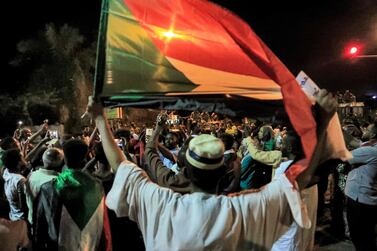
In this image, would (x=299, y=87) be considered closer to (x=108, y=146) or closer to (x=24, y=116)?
(x=108, y=146)

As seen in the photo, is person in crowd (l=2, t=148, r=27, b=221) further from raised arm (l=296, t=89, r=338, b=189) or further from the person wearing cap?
raised arm (l=296, t=89, r=338, b=189)

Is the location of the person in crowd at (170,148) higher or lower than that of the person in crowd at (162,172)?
lower

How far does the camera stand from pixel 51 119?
92.7ft

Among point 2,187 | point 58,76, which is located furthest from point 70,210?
point 58,76

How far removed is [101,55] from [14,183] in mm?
2656

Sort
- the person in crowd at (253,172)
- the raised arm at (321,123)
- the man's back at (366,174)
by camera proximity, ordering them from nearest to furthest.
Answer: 1. the raised arm at (321,123)
2. the man's back at (366,174)
3. the person in crowd at (253,172)

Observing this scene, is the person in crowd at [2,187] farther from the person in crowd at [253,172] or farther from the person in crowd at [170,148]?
the person in crowd at [253,172]

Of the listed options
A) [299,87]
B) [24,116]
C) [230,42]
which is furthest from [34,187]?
[24,116]

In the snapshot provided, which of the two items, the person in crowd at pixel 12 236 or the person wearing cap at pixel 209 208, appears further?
the person in crowd at pixel 12 236

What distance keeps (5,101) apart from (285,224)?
27886 millimetres

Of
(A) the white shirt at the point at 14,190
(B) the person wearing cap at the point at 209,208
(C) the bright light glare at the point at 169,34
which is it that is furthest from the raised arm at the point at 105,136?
(A) the white shirt at the point at 14,190

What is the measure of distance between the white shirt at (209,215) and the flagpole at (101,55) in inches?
23.8

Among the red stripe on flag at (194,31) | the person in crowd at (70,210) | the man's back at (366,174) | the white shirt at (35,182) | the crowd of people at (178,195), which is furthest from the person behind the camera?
the man's back at (366,174)

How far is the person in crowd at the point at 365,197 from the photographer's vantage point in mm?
5352
